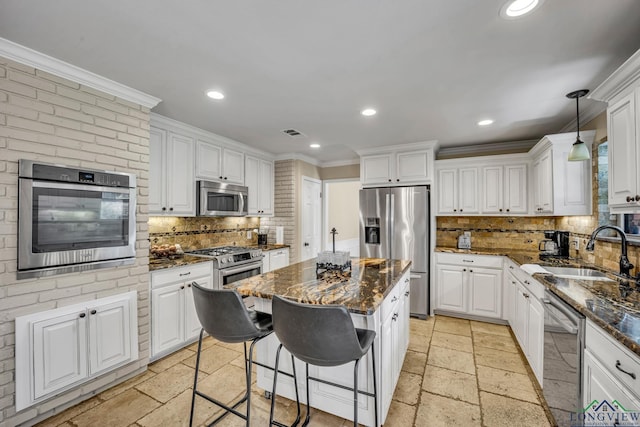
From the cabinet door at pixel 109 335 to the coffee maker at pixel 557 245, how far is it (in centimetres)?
418

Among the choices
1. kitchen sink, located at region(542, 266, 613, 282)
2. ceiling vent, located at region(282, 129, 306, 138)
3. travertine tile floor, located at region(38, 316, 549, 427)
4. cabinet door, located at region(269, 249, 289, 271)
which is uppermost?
ceiling vent, located at region(282, 129, 306, 138)

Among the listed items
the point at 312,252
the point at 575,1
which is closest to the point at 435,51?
the point at 575,1

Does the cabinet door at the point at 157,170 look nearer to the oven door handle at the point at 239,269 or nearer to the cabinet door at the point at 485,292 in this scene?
the oven door handle at the point at 239,269

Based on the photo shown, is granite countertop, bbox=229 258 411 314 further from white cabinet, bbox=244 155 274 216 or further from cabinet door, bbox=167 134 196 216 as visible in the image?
white cabinet, bbox=244 155 274 216

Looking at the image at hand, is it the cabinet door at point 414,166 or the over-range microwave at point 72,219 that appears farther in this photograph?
the cabinet door at point 414,166

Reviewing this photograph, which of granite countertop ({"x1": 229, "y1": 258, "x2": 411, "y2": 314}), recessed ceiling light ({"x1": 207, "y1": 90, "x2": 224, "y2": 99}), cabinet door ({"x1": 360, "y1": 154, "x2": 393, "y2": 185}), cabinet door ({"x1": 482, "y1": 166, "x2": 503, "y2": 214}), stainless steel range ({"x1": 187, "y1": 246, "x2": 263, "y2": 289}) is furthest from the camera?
cabinet door ({"x1": 360, "y1": 154, "x2": 393, "y2": 185})

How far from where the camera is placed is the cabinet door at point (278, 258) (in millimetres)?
4264

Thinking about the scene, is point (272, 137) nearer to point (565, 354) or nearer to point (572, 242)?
point (565, 354)

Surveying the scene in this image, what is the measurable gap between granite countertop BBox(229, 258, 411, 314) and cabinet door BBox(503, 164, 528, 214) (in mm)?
2290

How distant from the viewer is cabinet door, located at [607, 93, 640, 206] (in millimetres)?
1654

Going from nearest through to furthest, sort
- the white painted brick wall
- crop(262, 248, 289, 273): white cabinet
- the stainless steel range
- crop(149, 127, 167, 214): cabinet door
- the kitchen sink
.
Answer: the white painted brick wall → the kitchen sink → crop(149, 127, 167, 214): cabinet door → the stainless steel range → crop(262, 248, 289, 273): white cabinet

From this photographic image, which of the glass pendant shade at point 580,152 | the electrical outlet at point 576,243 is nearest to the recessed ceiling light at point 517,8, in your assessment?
the glass pendant shade at point 580,152

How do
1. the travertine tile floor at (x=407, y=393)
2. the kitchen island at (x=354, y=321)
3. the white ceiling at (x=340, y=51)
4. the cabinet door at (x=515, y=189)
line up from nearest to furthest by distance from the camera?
the white ceiling at (x=340, y=51), the kitchen island at (x=354, y=321), the travertine tile floor at (x=407, y=393), the cabinet door at (x=515, y=189)

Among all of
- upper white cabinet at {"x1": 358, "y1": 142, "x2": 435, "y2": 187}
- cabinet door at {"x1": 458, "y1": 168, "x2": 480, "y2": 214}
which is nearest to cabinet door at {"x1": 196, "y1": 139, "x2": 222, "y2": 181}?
upper white cabinet at {"x1": 358, "y1": 142, "x2": 435, "y2": 187}
